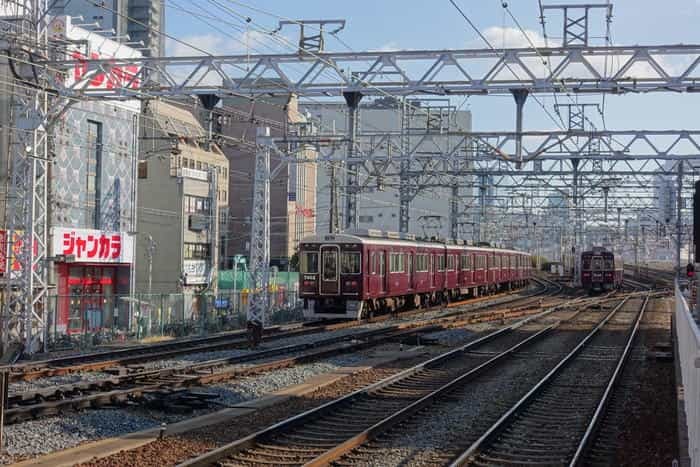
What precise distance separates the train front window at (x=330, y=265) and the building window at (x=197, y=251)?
687 inches

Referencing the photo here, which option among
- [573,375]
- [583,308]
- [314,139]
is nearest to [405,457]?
[573,375]

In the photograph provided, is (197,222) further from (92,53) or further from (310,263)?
(310,263)

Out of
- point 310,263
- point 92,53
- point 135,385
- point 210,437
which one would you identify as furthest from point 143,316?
point 210,437

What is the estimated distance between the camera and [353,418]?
437 inches

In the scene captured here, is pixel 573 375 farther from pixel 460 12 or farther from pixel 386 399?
pixel 460 12

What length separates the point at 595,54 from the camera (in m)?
17.9

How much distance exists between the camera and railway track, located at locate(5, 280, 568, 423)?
438 inches

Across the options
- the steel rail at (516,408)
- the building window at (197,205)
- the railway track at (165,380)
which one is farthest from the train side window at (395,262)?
the building window at (197,205)

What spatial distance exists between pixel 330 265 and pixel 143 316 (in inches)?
217

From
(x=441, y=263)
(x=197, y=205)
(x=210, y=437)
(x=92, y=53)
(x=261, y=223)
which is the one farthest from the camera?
(x=197, y=205)

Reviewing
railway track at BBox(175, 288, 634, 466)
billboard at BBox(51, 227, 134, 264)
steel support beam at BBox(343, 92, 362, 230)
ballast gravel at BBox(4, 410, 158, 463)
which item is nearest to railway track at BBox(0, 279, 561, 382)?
ballast gravel at BBox(4, 410, 158, 463)

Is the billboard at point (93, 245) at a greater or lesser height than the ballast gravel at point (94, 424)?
greater

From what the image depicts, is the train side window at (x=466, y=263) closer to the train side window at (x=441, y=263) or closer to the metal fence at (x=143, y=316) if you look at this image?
the train side window at (x=441, y=263)

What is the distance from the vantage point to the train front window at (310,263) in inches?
1049
